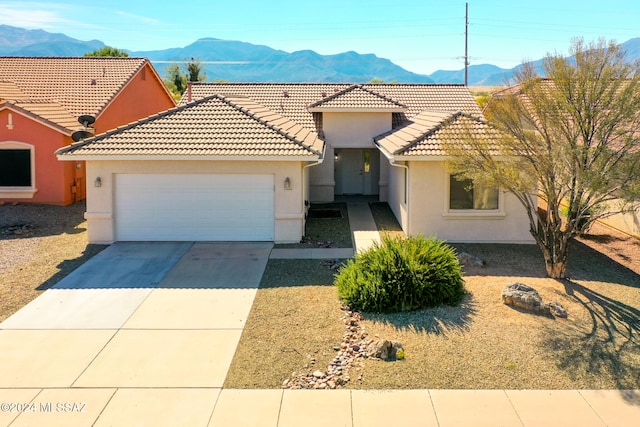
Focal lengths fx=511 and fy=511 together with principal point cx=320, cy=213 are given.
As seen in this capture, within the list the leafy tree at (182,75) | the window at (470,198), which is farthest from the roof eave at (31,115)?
the leafy tree at (182,75)

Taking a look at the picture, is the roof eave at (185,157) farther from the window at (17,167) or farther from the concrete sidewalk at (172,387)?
the window at (17,167)

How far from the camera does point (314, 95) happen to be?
83.3 feet

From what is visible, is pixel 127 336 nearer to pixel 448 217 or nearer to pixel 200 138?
pixel 200 138

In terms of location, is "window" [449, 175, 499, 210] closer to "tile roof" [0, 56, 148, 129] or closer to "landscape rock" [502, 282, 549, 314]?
"landscape rock" [502, 282, 549, 314]

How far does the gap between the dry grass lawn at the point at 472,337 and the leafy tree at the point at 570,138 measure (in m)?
1.85

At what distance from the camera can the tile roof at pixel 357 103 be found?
21203mm

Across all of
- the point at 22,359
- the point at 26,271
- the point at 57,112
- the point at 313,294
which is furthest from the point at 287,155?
the point at 57,112

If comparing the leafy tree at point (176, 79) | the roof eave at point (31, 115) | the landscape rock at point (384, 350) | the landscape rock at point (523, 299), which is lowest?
the landscape rock at point (384, 350)

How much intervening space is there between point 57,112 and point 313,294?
16.0 metres

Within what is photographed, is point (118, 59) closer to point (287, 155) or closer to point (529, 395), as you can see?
point (287, 155)

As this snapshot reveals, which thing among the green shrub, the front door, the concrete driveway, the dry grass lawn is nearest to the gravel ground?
the concrete driveway

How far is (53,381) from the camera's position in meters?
7.16

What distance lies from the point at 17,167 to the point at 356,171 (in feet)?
44.8

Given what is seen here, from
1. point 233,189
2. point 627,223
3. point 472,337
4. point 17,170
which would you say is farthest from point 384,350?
point 17,170
